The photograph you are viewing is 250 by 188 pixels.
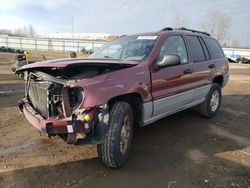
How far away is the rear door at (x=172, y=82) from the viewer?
4445 mm

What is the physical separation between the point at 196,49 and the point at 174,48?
95 cm

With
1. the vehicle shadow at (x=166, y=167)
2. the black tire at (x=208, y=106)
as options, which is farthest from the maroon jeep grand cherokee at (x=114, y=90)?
the black tire at (x=208, y=106)

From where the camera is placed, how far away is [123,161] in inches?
153

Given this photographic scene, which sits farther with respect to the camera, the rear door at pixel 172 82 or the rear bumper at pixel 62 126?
the rear door at pixel 172 82

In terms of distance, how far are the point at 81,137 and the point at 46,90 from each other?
31.6 inches

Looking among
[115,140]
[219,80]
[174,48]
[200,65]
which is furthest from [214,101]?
[115,140]

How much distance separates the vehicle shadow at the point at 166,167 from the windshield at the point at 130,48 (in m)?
1.49

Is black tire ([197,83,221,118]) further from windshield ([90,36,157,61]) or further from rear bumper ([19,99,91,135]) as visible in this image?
rear bumper ([19,99,91,135])

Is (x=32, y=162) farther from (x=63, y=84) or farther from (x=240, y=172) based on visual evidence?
(x=240, y=172)

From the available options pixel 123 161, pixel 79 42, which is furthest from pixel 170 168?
pixel 79 42

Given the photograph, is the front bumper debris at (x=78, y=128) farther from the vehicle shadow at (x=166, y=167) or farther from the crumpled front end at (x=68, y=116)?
the vehicle shadow at (x=166, y=167)

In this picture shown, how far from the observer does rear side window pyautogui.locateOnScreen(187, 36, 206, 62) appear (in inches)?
222

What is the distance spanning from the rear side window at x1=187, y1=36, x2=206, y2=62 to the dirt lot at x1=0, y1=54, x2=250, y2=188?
1.43m

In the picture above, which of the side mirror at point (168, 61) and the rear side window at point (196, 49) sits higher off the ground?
the rear side window at point (196, 49)
